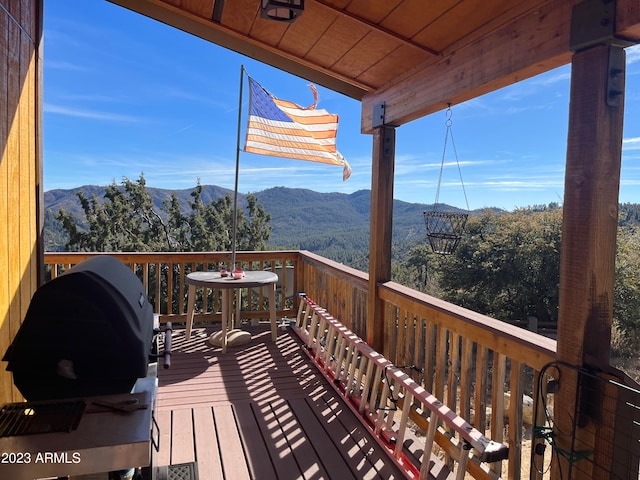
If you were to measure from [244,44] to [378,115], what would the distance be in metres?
1.29

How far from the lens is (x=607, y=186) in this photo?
61.9 inches

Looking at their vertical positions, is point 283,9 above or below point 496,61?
above

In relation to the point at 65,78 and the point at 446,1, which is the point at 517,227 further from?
the point at 65,78

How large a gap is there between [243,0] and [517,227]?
14.3 m

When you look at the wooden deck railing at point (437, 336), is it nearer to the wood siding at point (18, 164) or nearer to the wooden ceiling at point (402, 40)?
the wooden ceiling at point (402, 40)

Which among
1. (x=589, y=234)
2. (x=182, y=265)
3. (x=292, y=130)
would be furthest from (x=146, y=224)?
(x=589, y=234)

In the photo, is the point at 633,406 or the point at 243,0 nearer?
the point at 633,406

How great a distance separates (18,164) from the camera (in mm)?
2193

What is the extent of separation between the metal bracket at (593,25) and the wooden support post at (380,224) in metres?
1.74

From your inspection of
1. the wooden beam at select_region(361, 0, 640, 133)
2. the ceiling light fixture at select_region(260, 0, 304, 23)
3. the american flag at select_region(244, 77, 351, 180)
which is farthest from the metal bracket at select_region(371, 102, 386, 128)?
the ceiling light fixture at select_region(260, 0, 304, 23)

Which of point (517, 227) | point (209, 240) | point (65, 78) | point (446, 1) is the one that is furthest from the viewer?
point (65, 78)

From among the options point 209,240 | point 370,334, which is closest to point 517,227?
point 209,240

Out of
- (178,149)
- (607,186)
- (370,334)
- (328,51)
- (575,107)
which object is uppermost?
(178,149)

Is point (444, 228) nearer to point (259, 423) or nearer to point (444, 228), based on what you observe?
point (444, 228)
